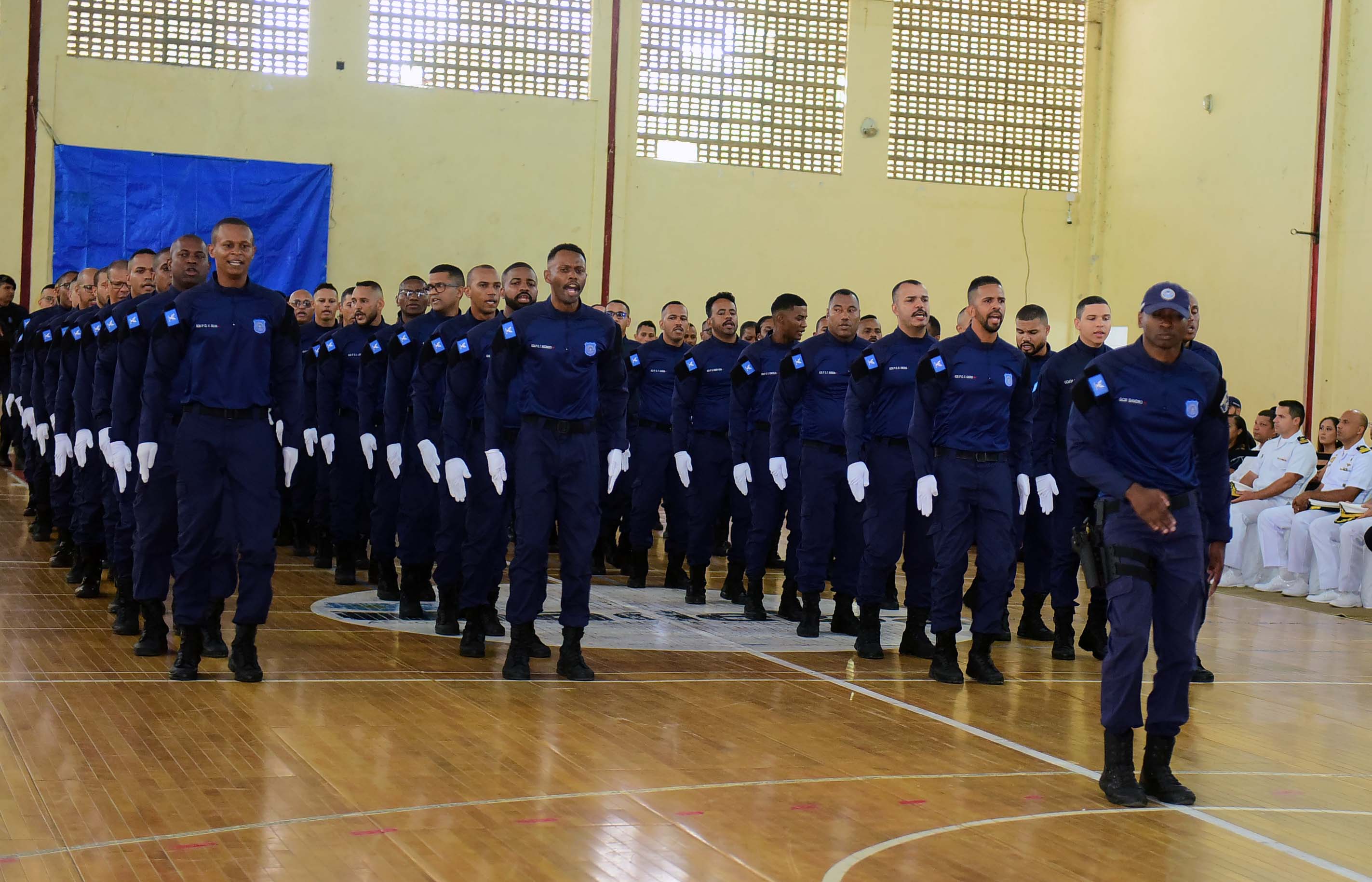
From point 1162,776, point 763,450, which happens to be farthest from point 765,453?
point 1162,776

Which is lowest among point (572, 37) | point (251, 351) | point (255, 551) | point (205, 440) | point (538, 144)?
point (255, 551)

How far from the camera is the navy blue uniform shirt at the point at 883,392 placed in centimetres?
761

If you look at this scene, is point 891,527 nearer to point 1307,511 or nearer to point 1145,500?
point 1145,500

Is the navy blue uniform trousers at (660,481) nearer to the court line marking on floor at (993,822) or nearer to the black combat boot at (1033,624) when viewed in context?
the black combat boot at (1033,624)

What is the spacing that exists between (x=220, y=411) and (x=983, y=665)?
3674 mm

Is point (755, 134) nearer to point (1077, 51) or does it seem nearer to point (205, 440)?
point (1077, 51)

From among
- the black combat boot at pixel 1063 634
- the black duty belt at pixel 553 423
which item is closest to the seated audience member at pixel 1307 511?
the black combat boot at pixel 1063 634

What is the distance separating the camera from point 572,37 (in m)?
16.9

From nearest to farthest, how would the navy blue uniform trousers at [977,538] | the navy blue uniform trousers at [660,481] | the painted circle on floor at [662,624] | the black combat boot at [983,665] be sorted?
the navy blue uniform trousers at [977,538], the black combat boot at [983,665], the painted circle on floor at [662,624], the navy blue uniform trousers at [660,481]

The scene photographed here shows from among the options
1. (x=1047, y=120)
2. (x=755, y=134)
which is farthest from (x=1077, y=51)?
(x=755, y=134)

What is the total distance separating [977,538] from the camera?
22.5 ft

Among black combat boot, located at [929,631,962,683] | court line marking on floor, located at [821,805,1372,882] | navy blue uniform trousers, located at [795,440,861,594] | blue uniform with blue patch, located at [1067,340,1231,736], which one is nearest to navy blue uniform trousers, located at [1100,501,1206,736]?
blue uniform with blue patch, located at [1067,340,1231,736]

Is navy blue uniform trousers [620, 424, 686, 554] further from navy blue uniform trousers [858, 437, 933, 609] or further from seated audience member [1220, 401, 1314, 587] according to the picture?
seated audience member [1220, 401, 1314, 587]

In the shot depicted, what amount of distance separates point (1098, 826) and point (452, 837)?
1.98 metres
